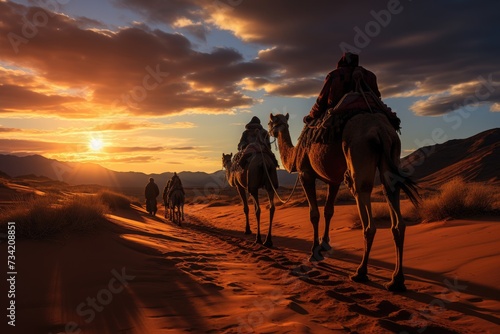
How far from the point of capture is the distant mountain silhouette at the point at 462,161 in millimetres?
57159

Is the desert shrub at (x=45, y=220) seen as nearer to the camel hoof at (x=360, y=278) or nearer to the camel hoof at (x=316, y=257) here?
the camel hoof at (x=316, y=257)

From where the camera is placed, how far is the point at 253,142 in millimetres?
12906

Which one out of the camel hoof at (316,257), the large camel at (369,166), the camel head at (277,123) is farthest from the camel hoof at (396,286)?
the camel head at (277,123)

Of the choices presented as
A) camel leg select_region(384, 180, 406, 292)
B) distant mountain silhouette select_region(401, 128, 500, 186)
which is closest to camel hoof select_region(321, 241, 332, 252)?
camel leg select_region(384, 180, 406, 292)

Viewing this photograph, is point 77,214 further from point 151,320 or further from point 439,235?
point 439,235

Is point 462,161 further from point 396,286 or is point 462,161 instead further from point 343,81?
point 396,286

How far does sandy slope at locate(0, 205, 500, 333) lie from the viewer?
3896 millimetres

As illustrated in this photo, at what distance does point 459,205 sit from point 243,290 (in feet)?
25.5

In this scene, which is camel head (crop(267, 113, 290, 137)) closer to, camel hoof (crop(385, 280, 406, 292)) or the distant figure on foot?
camel hoof (crop(385, 280, 406, 292))

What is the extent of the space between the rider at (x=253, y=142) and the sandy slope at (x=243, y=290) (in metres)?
5.11

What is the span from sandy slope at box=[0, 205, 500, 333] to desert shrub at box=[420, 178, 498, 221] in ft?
7.39

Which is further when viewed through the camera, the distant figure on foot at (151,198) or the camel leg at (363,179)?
the distant figure on foot at (151,198)

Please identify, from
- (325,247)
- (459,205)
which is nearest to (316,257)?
(325,247)

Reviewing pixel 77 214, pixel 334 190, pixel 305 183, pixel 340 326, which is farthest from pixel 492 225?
pixel 77 214
